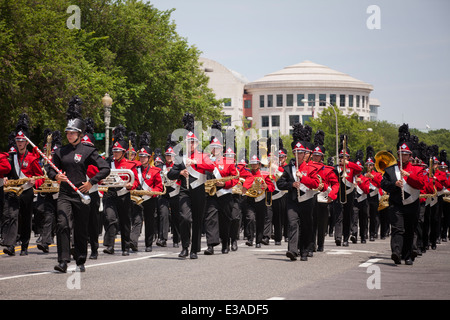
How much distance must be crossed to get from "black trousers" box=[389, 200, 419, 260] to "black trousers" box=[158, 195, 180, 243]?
19.4 feet

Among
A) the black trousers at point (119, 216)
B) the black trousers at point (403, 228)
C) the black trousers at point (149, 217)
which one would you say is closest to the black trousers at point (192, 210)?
the black trousers at point (119, 216)

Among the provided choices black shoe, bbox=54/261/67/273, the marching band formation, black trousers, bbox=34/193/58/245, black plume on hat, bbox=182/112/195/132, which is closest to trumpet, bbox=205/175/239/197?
the marching band formation

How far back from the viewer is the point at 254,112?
534 feet

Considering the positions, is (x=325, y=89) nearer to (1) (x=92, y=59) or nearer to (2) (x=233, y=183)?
(1) (x=92, y=59)

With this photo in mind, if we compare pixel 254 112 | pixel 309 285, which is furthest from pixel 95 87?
pixel 254 112

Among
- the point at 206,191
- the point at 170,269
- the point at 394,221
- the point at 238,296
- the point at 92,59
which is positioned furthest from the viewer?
the point at 92,59

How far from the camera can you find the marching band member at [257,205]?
21.5 m

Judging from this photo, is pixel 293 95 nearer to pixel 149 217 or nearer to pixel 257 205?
pixel 257 205

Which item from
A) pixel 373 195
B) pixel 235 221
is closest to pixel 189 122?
pixel 235 221

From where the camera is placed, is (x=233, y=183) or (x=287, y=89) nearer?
(x=233, y=183)

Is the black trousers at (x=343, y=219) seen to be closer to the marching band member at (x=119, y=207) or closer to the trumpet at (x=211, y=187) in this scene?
the trumpet at (x=211, y=187)

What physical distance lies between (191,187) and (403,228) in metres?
4.18

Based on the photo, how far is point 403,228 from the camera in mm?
16562
